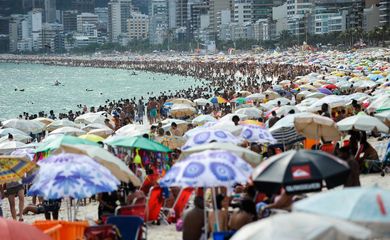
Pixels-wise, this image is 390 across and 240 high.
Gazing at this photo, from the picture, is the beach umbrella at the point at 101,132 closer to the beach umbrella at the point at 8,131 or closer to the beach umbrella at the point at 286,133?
the beach umbrella at the point at 8,131

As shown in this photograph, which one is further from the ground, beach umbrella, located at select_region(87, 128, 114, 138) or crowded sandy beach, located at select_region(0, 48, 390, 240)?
crowded sandy beach, located at select_region(0, 48, 390, 240)

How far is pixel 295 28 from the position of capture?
151750 millimetres

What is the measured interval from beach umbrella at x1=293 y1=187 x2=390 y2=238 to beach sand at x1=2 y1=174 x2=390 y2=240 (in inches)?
A: 146

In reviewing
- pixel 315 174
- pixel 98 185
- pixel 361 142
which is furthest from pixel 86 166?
pixel 361 142

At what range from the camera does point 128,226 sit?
8406 mm

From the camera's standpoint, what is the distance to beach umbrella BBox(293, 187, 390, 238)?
530 centimetres

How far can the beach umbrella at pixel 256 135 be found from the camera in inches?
472

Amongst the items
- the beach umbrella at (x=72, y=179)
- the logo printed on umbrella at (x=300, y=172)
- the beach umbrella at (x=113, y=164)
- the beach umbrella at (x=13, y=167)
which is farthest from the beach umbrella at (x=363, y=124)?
the logo printed on umbrella at (x=300, y=172)

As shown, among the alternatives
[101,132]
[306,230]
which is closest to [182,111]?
[101,132]

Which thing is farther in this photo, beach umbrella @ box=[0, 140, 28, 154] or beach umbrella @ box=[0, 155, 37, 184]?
beach umbrella @ box=[0, 140, 28, 154]

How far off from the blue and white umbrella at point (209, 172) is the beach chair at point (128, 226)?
2.48ft

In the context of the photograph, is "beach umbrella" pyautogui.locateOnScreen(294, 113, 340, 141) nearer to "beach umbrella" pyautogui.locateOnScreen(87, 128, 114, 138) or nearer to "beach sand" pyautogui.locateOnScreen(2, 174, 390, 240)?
"beach sand" pyautogui.locateOnScreen(2, 174, 390, 240)

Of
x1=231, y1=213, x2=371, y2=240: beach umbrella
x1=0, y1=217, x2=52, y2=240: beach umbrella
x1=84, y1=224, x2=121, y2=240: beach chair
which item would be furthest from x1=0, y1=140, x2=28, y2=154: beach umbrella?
x1=231, y1=213, x2=371, y2=240: beach umbrella

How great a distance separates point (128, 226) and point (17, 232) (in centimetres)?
214
